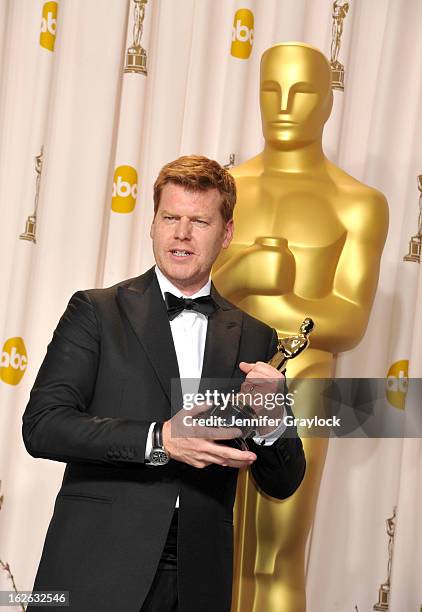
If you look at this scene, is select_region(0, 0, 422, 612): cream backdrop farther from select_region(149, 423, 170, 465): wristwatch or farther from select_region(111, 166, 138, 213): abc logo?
select_region(149, 423, 170, 465): wristwatch

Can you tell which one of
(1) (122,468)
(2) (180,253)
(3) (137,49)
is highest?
(3) (137,49)

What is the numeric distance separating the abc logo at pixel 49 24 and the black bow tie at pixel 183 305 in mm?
1732

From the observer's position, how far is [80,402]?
4.76 feet

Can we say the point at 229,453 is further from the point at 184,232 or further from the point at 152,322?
the point at 184,232

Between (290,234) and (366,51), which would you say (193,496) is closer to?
(290,234)

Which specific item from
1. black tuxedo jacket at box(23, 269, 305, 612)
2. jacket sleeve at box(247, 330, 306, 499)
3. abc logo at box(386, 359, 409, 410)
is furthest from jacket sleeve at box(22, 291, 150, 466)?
abc logo at box(386, 359, 409, 410)

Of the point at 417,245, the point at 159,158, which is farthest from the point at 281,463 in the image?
the point at 159,158

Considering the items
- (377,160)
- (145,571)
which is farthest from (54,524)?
(377,160)

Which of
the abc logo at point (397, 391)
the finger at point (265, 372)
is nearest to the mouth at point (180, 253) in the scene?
the finger at point (265, 372)

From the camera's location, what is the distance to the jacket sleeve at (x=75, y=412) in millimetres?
1367

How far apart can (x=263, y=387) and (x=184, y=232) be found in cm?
34

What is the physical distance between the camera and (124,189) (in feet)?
9.91

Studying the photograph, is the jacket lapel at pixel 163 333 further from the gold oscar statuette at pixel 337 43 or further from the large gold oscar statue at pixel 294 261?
the gold oscar statuette at pixel 337 43

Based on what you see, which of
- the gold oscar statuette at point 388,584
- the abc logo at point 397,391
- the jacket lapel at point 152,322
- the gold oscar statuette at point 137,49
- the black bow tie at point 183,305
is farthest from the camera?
the gold oscar statuette at point 137,49
